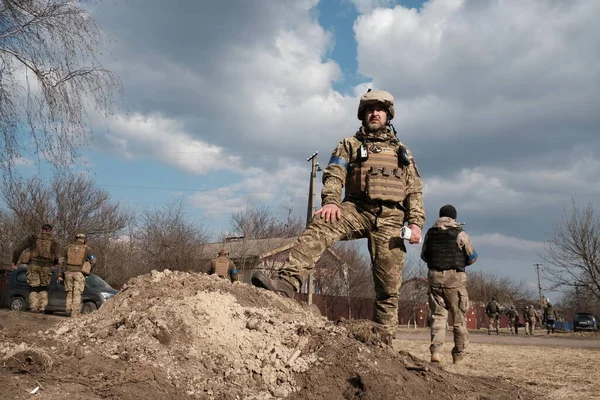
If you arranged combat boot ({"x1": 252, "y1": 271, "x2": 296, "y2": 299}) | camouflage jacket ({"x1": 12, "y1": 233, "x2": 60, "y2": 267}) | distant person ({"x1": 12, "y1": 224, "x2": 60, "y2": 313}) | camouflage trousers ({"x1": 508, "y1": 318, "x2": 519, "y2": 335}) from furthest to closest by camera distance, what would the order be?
camouflage trousers ({"x1": 508, "y1": 318, "x2": 519, "y2": 335}), distant person ({"x1": 12, "y1": 224, "x2": 60, "y2": 313}), camouflage jacket ({"x1": 12, "y1": 233, "x2": 60, "y2": 267}), combat boot ({"x1": 252, "y1": 271, "x2": 296, "y2": 299})

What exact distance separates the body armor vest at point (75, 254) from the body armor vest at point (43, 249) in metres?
0.58

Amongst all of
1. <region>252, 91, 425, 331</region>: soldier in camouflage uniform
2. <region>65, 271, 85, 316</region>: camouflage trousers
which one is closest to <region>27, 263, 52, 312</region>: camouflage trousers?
<region>65, 271, 85, 316</region>: camouflage trousers

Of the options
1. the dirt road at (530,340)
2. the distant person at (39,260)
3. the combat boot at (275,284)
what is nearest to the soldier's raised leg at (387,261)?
the combat boot at (275,284)

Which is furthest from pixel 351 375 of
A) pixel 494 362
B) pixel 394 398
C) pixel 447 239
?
pixel 494 362

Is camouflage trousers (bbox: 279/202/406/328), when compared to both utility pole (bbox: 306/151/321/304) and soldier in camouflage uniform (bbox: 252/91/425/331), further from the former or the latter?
utility pole (bbox: 306/151/321/304)

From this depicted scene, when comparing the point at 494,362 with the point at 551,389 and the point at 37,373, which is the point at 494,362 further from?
the point at 37,373

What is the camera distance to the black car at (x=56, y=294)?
1409 centimetres

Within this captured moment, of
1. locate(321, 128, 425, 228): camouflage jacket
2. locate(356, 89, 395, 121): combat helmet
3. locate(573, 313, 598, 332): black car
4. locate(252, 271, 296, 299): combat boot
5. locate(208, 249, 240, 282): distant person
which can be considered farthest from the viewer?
locate(573, 313, 598, 332): black car

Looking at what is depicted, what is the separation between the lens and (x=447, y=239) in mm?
6180

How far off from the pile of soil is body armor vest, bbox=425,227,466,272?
255cm

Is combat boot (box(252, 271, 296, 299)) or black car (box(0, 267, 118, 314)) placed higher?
combat boot (box(252, 271, 296, 299))

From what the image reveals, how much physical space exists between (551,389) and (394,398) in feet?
7.88

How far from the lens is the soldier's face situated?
15.1ft

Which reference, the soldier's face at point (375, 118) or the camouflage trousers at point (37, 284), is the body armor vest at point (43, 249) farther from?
the soldier's face at point (375, 118)
